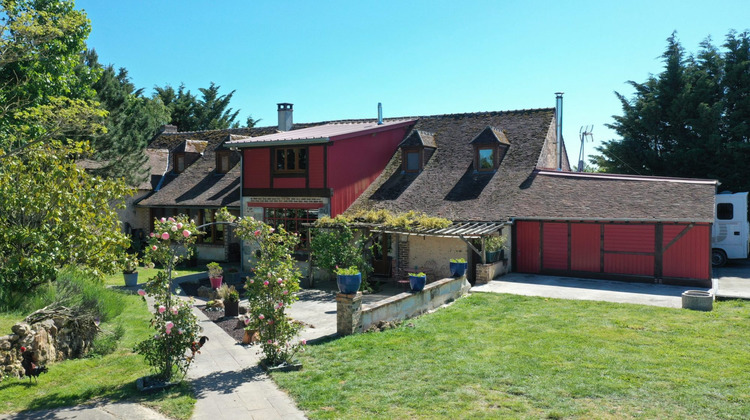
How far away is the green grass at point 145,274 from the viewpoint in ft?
62.4

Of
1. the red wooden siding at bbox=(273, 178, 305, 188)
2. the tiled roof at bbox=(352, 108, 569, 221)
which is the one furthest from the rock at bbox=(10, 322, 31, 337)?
the tiled roof at bbox=(352, 108, 569, 221)

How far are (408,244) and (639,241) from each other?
25.6ft

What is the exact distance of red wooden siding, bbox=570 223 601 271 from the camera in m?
17.7

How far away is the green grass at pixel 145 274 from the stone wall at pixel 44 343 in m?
8.64

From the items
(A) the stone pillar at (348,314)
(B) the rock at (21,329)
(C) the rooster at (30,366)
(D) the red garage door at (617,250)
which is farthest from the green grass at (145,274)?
(D) the red garage door at (617,250)

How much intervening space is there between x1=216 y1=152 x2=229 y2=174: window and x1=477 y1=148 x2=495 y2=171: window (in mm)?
A: 12988

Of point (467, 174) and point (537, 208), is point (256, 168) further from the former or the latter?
point (537, 208)

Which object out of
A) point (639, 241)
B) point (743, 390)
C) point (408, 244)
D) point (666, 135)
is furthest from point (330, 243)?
point (666, 135)

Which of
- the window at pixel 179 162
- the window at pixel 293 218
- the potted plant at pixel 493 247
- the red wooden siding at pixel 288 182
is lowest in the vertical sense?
the potted plant at pixel 493 247

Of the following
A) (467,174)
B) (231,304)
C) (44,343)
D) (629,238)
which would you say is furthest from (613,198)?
(44,343)

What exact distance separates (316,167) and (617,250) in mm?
11481

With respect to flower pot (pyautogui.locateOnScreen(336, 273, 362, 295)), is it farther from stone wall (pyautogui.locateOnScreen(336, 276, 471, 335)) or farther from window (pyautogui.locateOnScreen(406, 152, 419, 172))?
window (pyautogui.locateOnScreen(406, 152, 419, 172))

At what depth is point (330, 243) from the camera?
1714 centimetres

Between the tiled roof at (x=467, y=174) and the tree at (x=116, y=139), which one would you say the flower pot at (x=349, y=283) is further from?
the tree at (x=116, y=139)
